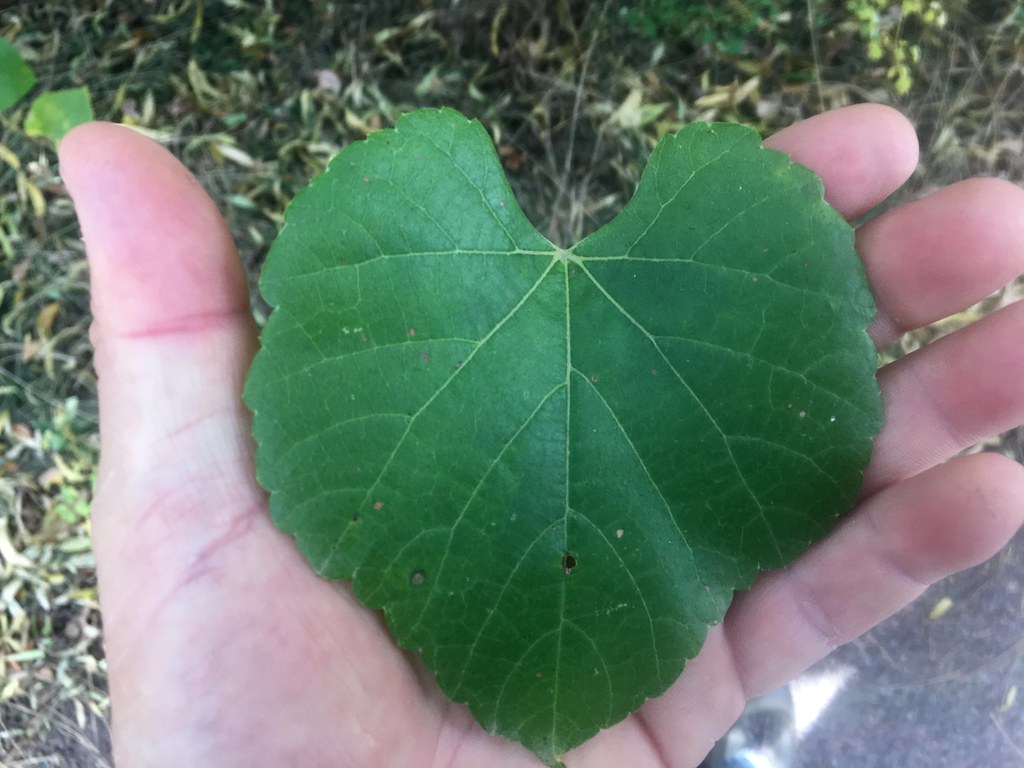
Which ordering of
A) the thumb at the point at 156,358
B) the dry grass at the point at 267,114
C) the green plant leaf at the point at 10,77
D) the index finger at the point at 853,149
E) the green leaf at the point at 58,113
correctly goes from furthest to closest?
the dry grass at the point at 267,114
the green leaf at the point at 58,113
the green plant leaf at the point at 10,77
the index finger at the point at 853,149
the thumb at the point at 156,358

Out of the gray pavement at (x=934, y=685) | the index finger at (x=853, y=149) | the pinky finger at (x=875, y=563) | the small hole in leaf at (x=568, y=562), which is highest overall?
the index finger at (x=853, y=149)

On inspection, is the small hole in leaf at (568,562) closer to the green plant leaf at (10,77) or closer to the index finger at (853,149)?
the index finger at (853,149)

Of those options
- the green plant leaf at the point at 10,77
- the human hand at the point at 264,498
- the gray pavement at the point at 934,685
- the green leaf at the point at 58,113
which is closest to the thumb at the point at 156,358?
the human hand at the point at 264,498

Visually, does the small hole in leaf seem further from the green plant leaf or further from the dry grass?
the green plant leaf

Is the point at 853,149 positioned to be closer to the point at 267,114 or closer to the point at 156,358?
the point at 156,358

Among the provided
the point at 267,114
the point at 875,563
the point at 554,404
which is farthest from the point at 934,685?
the point at 267,114

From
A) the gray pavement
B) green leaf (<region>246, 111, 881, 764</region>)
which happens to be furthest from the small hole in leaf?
the gray pavement
